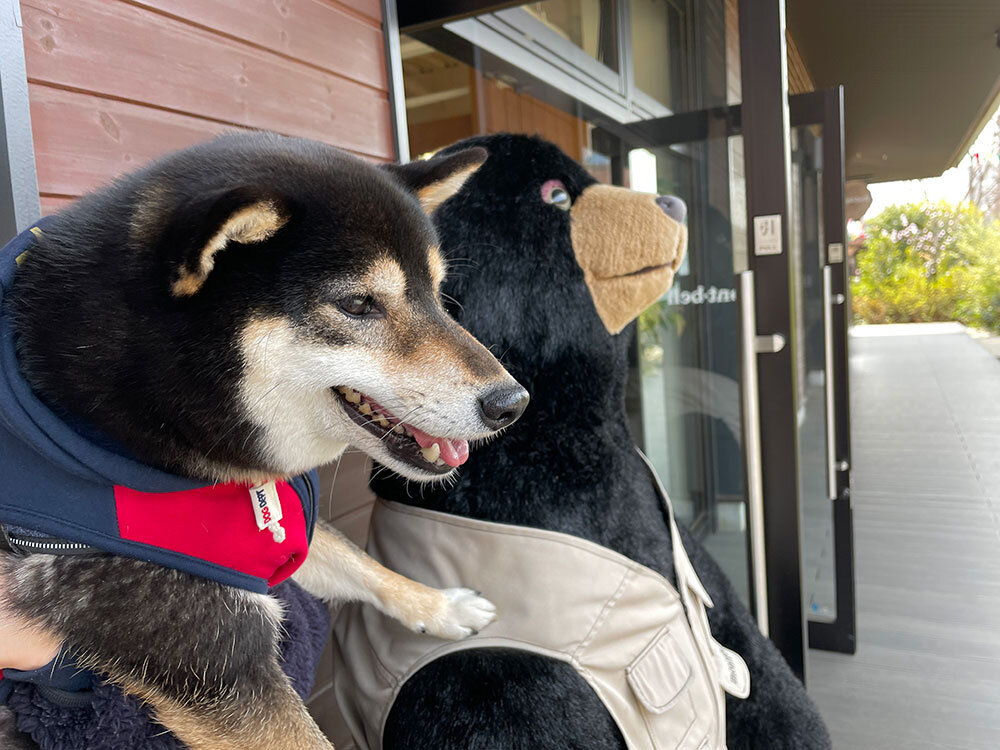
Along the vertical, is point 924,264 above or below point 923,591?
above

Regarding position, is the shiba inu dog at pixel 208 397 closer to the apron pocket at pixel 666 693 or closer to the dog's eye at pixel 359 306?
the dog's eye at pixel 359 306

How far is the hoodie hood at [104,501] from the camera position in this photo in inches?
26.4

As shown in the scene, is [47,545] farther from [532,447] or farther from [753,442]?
[753,442]

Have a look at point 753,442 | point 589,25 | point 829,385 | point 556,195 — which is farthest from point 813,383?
point 556,195

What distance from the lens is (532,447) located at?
3.61ft

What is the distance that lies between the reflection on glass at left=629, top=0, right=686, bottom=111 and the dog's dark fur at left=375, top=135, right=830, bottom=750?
5.02ft

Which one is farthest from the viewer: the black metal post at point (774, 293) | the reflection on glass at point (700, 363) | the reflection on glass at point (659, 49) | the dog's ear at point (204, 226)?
the reflection on glass at point (659, 49)

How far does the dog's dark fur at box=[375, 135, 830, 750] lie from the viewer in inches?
38.5

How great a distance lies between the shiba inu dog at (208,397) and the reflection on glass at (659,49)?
1.98m

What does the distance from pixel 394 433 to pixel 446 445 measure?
0.08m

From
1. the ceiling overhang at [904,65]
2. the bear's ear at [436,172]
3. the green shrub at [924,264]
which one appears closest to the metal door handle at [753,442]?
the ceiling overhang at [904,65]

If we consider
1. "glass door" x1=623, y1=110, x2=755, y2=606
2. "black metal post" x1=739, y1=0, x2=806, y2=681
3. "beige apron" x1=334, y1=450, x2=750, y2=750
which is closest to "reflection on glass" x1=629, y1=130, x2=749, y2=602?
"glass door" x1=623, y1=110, x2=755, y2=606

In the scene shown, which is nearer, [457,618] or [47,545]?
[47,545]

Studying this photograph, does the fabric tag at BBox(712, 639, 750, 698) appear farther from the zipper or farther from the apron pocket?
the zipper
